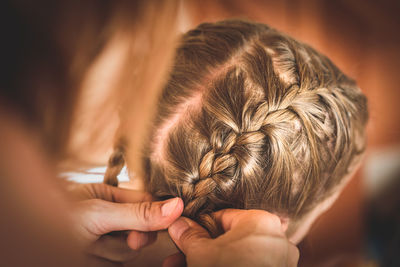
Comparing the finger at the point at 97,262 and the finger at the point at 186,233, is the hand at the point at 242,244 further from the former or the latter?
the finger at the point at 97,262

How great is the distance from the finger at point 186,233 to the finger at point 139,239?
6 cm

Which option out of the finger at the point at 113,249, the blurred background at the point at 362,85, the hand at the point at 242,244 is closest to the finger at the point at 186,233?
the hand at the point at 242,244

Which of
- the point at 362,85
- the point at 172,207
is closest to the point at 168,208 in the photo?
the point at 172,207

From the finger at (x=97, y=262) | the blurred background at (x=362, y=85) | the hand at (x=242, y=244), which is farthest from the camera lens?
the blurred background at (x=362, y=85)

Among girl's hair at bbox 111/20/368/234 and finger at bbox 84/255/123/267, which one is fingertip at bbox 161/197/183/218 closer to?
girl's hair at bbox 111/20/368/234

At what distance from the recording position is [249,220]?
420 millimetres

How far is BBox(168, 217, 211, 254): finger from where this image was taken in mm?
437

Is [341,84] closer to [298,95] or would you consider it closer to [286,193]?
[298,95]

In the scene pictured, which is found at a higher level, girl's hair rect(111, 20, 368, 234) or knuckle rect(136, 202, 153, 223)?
girl's hair rect(111, 20, 368, 234)

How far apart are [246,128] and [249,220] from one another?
0.16 meters

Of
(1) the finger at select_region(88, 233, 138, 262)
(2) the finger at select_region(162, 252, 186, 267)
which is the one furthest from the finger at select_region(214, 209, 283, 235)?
(1) the finger at select_region(88, 233, 138, 262)

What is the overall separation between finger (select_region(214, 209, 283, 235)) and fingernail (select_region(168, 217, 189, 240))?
0.06 meters

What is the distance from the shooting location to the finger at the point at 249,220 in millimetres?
411

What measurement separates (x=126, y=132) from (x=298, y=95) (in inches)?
15.0
